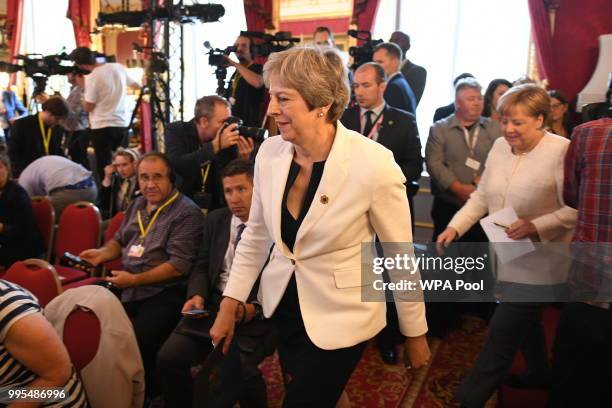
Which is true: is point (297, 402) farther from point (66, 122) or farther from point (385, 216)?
point (66, 122)

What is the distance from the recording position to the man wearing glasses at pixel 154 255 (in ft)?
7.59

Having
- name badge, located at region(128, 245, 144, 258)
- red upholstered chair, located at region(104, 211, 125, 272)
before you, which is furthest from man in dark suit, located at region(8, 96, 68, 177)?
name badge, located at region(128, 245, 144, 258)

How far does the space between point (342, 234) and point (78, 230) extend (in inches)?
93.2

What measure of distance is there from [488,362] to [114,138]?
432 cm

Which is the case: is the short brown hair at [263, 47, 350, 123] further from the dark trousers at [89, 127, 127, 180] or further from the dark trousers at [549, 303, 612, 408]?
the dark trousers at [89, 127, 127, 180]

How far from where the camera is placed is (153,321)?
2.30 metres

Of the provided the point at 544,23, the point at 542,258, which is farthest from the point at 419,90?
the point at 542,258

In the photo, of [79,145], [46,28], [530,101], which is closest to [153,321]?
[530,101]

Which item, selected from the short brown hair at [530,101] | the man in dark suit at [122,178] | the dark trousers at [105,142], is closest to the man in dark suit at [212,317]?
the short brown hair at [530,101]

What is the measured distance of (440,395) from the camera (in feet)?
8.14

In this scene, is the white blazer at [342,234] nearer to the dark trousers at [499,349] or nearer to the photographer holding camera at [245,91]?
the dark trousers at [499,349]

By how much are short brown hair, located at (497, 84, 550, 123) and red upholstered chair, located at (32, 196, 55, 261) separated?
9.03 ft

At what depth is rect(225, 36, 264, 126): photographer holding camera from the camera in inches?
154

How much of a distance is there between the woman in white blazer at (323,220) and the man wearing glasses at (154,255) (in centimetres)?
108
